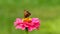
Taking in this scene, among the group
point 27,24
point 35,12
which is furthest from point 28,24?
point 35,12

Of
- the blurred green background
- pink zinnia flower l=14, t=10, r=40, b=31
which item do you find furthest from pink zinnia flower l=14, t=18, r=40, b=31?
the blurred green background

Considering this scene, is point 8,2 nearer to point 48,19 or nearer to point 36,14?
point 36,14

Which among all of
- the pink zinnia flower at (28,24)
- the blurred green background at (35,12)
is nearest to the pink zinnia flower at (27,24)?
the pink zinnia flower at (28,24)

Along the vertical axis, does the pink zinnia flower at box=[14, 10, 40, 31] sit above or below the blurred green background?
below

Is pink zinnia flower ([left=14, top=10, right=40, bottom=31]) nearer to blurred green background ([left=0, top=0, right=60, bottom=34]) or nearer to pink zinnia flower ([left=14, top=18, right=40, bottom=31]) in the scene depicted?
pink zinnia flower ([left=14, top=18, right=40, bottom=31])

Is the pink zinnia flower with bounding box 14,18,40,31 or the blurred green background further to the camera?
the blurred green background

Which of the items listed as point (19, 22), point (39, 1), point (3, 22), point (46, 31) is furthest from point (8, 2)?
point (19, 22)

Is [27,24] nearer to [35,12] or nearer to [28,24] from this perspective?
[28,24]

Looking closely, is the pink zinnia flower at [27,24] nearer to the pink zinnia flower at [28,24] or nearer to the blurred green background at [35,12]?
the pink zinnia flower at [28,24]
